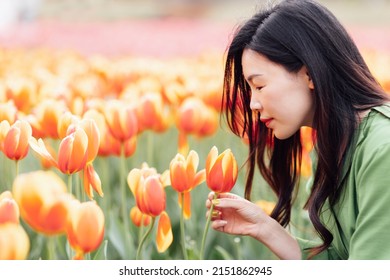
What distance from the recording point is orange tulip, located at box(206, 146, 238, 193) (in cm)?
162

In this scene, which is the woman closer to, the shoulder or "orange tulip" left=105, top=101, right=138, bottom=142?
the shoulder

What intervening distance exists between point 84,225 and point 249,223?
24.0 inches

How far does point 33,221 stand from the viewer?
121 cm

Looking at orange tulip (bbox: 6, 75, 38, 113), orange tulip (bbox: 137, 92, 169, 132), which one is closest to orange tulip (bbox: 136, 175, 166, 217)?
orange tulip (bbox: 137, 92, 169, 132)

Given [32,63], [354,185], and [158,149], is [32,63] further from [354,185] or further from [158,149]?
[354,185]

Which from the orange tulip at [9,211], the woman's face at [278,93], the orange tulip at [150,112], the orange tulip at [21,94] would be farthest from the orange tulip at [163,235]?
the orange tulip at [21,94]

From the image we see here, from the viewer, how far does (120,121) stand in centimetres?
198

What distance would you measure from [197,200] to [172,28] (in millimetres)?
5776

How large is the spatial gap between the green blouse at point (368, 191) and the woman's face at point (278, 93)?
136mm

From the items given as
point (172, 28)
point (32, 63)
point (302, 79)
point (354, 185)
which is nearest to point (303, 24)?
point (302, 79)

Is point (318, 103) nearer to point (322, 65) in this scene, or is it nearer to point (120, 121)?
point (322, 65)

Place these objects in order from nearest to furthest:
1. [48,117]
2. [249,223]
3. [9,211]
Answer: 1. [9,211]
2. [249,223]
3. [48,117]

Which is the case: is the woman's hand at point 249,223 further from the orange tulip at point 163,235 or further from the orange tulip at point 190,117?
the orange tulip at point 190,117

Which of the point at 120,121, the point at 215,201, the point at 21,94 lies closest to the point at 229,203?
the point at 215,201
